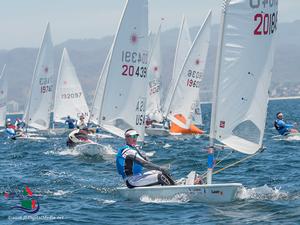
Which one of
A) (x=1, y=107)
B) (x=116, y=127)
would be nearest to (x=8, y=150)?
(x=116, y=127)

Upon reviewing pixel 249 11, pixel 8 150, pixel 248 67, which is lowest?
pixel 8 150

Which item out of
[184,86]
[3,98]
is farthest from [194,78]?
[3,98]

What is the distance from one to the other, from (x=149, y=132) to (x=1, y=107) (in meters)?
12.5

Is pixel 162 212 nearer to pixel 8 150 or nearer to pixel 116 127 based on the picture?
pixel 116 127

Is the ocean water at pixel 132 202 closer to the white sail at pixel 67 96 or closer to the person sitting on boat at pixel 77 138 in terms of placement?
the person sitting on boat at pixel 77 138

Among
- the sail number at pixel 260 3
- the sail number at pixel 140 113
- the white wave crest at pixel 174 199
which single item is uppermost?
the sail number at pixel 260 3

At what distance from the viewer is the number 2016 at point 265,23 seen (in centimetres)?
1230

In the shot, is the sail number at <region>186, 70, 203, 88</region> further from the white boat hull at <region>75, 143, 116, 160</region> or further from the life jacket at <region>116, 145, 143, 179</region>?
the life jacket at <region>116, 145, 143, 179</region>

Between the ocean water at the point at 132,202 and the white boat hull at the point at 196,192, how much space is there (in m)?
0.12

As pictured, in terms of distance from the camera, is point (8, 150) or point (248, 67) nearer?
point (248, 67)

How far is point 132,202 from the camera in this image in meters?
13.1

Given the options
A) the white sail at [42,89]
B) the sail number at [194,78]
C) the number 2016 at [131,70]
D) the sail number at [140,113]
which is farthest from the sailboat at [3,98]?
the number 2016 at [131,70]

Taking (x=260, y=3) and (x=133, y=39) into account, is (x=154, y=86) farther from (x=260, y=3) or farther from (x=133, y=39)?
(x=260, y=3)

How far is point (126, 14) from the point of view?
20.9 meters
